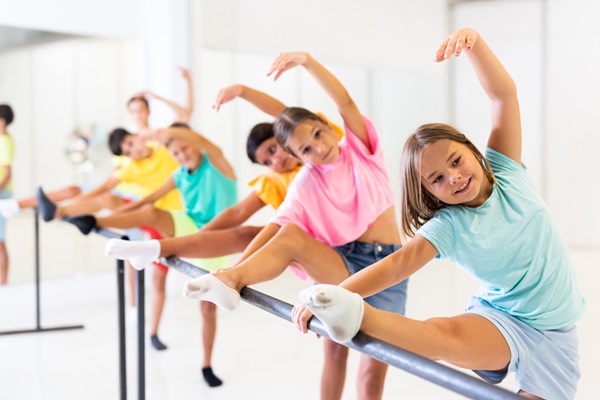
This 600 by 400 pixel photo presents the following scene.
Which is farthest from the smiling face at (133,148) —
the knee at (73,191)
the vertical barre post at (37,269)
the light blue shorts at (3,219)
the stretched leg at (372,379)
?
the stretched leg at (372,379)

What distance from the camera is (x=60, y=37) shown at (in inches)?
182

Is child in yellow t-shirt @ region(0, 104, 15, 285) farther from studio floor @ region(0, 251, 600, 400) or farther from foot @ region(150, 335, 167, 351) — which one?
foot @ region(150, 335, 167, 351)

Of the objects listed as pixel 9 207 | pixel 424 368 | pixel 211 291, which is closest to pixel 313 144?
pixel 211 291

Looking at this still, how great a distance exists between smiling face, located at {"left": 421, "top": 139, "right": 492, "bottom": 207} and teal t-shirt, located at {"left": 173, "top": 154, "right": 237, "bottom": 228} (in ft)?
5.46

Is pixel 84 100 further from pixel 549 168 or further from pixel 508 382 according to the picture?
pixel 549 168

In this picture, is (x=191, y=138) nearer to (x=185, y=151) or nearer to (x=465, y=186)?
(x=185, y=151)

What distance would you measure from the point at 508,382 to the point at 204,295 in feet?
6.07

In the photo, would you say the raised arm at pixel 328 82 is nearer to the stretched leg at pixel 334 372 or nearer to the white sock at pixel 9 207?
the stretched leg at pixel 334 372

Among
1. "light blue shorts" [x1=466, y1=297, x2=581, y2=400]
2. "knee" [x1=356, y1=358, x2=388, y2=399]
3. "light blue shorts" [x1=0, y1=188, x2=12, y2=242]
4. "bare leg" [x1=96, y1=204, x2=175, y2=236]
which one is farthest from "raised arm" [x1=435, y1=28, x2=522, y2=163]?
"light blue shorts" [x1=0, y1=188, x2=12, y2=242]

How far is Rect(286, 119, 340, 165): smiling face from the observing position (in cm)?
215

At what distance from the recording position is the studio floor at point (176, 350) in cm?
302

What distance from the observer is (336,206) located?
2.25m

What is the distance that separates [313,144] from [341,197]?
210 mm

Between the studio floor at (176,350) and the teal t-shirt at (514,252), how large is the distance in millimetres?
1411
